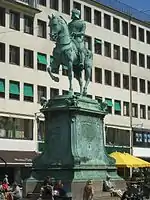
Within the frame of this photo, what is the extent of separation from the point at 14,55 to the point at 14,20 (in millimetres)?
3271

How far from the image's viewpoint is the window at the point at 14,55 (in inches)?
2242

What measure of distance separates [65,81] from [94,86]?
5.52m

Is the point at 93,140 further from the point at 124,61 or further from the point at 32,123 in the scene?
the point at 124,61

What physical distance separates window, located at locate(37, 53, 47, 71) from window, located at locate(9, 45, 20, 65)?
2927 mm

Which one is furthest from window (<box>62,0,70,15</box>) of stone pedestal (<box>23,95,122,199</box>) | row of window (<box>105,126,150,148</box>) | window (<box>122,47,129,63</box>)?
stone pedestal (<box>23,95,122,199</box>)

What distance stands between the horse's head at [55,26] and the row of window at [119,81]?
1628 inches

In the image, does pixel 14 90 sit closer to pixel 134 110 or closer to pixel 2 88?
pixel 2 88

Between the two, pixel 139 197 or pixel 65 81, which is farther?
pixel 65 81

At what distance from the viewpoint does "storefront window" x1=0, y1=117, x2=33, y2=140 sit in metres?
55.3

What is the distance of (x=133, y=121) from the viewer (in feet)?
247

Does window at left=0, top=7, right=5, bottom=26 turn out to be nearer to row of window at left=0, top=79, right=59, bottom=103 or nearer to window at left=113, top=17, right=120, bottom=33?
row of window at left=0, top=79, right=59, bottom=103

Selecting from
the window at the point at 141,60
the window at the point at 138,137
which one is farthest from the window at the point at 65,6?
the window at the point at 138,137

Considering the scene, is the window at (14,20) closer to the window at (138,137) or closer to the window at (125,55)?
the window at (125,55)

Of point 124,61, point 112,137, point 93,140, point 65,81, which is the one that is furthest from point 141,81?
point 93,140
